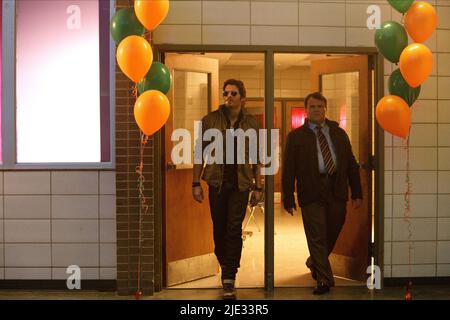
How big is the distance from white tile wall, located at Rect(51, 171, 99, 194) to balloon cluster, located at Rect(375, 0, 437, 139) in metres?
2.42

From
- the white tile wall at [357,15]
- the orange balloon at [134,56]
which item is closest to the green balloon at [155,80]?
the orange balloon at [134,56]

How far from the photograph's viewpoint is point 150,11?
153 inches

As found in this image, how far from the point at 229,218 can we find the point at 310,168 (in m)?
0.80

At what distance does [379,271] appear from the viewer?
475 cm

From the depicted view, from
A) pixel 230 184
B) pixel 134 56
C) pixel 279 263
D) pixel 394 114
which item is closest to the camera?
pixel 134 56

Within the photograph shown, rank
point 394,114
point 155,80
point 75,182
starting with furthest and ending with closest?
point 75,182 < point 155,80 < point 394,114

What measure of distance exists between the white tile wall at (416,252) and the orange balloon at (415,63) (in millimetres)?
1544

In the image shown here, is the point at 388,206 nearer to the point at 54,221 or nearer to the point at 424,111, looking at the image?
the point at 424,111

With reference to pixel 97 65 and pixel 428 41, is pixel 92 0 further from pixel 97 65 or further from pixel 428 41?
pixel 428 41

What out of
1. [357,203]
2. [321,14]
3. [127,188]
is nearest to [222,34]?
[321,14]

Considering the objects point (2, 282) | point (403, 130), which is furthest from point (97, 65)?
point (403, 130)

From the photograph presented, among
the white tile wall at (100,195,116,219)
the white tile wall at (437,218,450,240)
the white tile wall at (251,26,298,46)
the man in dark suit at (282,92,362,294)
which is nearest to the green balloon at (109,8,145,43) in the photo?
the white tile wall at (251,26,298,46)

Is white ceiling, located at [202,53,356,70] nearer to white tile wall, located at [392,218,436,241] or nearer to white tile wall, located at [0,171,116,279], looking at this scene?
white tile wall, located at [0,171,116,279]

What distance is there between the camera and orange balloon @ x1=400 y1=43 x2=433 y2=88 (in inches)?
154
